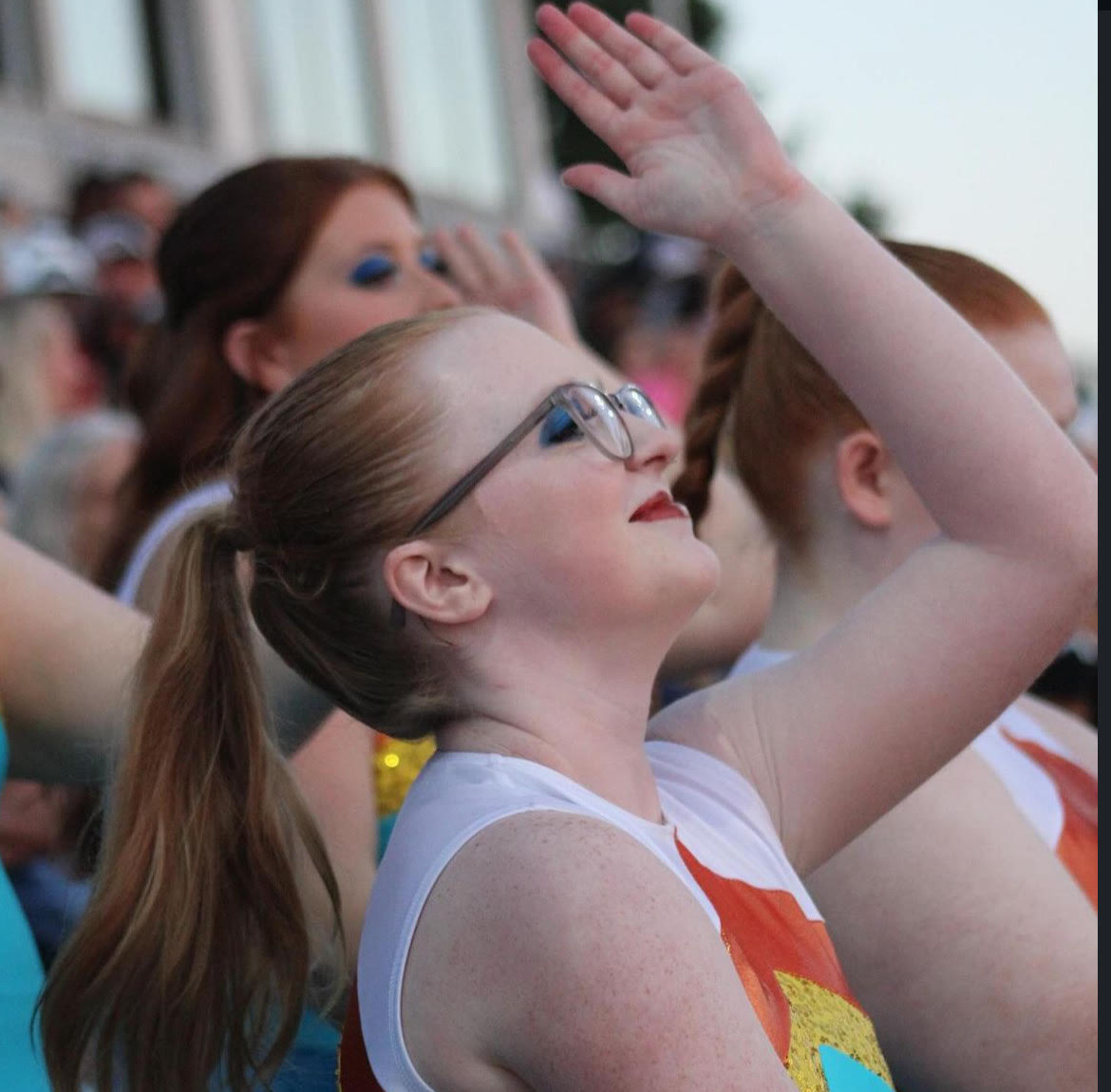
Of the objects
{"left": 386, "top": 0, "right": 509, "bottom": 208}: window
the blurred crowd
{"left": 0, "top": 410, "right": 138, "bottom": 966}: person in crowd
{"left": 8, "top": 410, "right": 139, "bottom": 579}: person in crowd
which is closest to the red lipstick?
the blurred crowd

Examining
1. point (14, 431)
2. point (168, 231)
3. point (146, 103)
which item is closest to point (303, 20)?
point (146, 103)

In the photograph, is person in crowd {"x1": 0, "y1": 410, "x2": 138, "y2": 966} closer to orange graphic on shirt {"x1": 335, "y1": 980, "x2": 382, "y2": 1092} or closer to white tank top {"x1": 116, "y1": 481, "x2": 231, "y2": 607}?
white tank top {"x1": 116, "y1": 481, "x2": 231, "y2": 607}

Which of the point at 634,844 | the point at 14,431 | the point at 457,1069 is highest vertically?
the point at 634,844

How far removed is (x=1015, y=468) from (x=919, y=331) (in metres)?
0.16

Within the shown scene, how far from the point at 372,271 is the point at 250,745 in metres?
1.44

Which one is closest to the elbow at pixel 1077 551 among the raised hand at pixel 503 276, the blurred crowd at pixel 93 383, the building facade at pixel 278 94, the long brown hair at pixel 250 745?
the blurred crowd at pixel 93 383

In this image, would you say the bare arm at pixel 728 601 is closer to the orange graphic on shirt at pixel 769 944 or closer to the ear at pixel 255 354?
the ear at pixel 255 354

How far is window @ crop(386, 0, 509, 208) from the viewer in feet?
41.9

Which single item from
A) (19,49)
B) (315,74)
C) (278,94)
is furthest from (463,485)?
(315,74)

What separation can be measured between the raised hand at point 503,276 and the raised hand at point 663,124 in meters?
1.14

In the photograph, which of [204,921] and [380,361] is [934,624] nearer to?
[380,361]

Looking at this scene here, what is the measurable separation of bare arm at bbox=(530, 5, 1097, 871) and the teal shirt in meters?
0.70

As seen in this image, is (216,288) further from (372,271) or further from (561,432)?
(561,432)

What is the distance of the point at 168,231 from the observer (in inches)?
118
